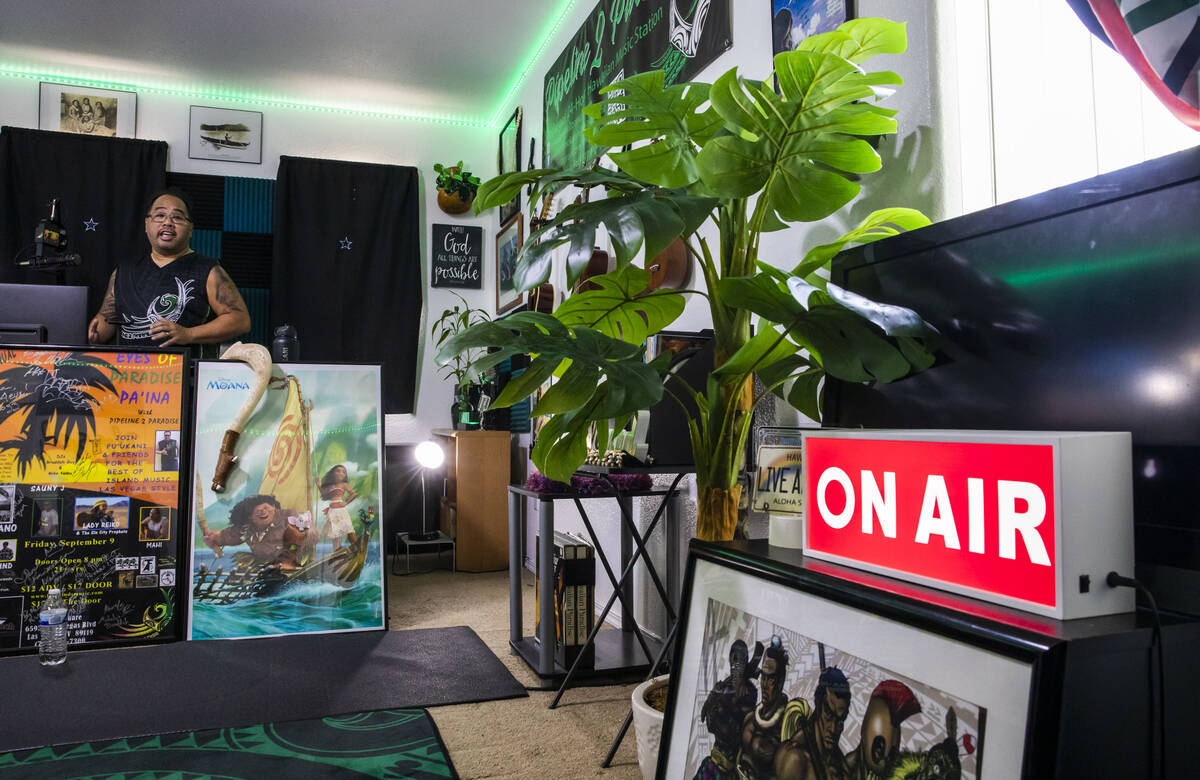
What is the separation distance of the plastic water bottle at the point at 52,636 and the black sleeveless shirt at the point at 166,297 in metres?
1.56

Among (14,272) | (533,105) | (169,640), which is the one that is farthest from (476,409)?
(14,272)

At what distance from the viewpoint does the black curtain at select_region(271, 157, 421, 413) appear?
4773 millimetres

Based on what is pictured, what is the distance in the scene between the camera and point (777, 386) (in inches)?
57.3

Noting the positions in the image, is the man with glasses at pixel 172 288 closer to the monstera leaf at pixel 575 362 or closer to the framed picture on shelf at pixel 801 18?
the framed picture on shelf at pixel 801 18

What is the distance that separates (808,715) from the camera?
0.94 m

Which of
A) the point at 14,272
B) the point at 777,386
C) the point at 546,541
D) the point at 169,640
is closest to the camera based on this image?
the point at 777,386

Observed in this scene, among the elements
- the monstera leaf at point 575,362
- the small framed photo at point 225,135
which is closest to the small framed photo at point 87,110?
the small framed photo at point 225,135

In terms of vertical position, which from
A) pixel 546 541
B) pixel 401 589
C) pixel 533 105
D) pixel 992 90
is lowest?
pixel 401 589

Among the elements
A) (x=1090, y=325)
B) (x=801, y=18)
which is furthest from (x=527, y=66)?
(x=1090, y=325)

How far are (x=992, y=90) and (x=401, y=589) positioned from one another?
3.05m

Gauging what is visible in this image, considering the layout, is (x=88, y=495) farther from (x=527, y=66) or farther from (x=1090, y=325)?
(x=527, y=66)

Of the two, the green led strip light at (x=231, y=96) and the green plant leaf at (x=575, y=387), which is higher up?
the green led strip light at (x=231, y=96)

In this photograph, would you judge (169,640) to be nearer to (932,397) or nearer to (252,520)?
(252,520)

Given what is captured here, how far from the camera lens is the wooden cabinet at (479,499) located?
4016 mm
